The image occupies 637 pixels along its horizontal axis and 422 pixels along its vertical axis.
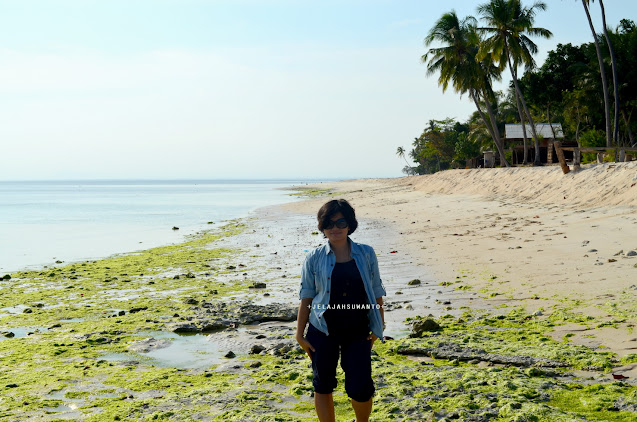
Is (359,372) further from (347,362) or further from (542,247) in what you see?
(542,247)

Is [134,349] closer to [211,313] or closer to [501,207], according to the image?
[211,313]

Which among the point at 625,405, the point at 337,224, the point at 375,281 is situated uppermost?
the point at 337,224

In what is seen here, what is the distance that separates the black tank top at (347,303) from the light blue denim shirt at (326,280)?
38mm

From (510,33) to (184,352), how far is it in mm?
36875

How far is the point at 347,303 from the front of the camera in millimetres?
3859

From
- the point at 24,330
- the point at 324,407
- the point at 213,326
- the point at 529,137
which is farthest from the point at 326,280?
the point at 529,137

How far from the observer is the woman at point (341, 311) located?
3834 mm

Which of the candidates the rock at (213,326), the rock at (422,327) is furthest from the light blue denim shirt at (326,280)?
the rock at (213,326)

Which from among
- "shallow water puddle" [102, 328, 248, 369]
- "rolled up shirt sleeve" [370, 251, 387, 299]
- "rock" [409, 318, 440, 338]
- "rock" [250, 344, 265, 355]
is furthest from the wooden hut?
"rolled up shirt sleeve" [370, 251, 387, 299]

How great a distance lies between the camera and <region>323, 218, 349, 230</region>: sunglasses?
3.91 metres

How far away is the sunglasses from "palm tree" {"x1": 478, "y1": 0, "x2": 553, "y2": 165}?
1429 inches

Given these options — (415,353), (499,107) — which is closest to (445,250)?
(415,353)

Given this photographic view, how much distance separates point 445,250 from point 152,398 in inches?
368

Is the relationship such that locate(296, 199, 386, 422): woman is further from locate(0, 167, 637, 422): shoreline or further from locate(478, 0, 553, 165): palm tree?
locate(478, 0, 553, 165): palm tree
